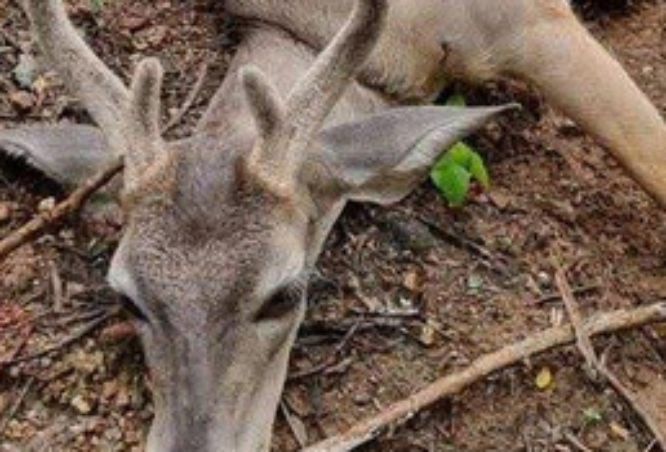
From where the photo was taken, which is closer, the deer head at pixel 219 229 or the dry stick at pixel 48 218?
the deer head at pixel 219 229

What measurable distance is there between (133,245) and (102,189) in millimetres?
542

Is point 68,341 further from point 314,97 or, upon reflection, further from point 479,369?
point 479,369

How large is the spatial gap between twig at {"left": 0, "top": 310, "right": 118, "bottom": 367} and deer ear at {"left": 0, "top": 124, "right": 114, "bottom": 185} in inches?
16.4

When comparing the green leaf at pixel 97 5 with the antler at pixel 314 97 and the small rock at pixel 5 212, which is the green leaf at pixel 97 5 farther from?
the antler at pixel 314 97

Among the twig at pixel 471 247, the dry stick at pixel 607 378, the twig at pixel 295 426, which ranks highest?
the dry stick at pixel 607 378

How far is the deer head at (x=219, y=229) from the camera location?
4.46 meters

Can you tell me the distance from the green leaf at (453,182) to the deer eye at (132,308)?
4.51 ft

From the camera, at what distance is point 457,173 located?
223 inches

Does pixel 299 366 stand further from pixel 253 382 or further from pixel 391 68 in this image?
pixel 391 68

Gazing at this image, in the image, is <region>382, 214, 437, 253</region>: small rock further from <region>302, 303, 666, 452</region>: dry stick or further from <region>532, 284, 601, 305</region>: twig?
<region>302, 303, 666, 452</region>: dry stick

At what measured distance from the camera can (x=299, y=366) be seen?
16.8 feet

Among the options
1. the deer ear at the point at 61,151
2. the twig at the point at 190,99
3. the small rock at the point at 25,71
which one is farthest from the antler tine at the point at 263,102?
the small rock at the point at 25,71

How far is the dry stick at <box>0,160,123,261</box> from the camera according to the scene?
16.6 feet

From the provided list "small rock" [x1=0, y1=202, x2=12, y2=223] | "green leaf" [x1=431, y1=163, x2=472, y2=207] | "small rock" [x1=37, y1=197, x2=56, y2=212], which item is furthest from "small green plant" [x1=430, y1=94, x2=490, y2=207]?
"small rock" [x1=0, y1=202, x2=12, y2=223]
